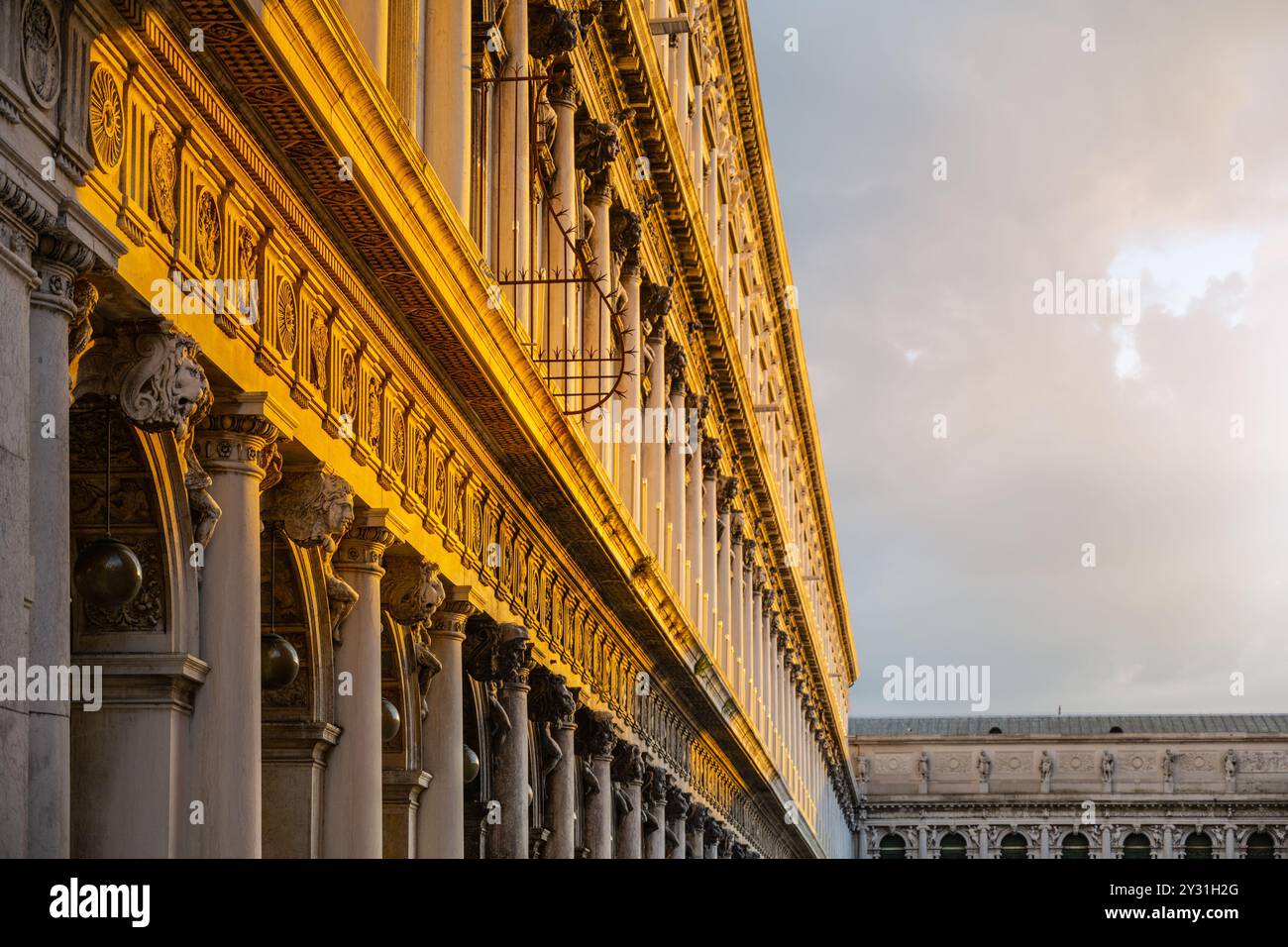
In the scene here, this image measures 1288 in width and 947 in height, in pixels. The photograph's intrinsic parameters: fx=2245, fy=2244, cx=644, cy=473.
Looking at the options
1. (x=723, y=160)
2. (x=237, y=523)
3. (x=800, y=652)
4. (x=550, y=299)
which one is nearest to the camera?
(x=237, y=523)

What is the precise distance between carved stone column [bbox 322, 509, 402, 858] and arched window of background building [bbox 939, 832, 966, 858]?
102 meters

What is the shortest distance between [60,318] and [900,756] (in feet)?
361

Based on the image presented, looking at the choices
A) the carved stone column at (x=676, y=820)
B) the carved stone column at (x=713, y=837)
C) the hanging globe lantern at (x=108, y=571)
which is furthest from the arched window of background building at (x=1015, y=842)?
the hanging globe lantern at (x=108, y=571)

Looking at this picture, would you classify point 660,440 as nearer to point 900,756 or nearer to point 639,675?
point 639,675

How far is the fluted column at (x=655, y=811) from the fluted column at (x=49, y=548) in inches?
924

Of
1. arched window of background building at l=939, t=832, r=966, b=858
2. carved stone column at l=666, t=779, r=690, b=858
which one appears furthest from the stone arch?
arched window of background building at l=939, t=832, r=966, b=858

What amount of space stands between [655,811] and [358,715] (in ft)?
58.7

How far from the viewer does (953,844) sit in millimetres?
117188

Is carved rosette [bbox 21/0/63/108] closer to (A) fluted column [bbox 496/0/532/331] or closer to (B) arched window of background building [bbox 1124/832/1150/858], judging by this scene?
(A) fluted column [bbox 496/0/532/331]

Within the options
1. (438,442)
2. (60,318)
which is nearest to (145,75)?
(60,318)

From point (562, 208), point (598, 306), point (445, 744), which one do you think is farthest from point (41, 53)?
point (598, 306)

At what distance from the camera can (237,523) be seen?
13.8m

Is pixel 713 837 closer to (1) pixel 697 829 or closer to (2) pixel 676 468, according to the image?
(1) pixel 697 829
